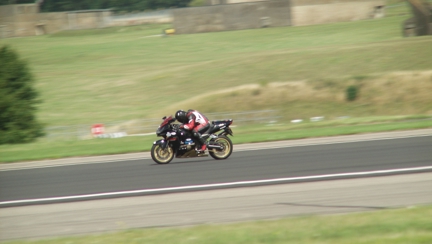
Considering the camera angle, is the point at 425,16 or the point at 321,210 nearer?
the point at 321,210

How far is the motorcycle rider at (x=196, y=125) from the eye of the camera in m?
16.2

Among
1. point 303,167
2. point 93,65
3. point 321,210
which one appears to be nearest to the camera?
point 321,210

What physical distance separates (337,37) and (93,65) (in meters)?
23.5

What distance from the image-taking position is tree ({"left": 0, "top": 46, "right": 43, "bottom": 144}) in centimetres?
2781

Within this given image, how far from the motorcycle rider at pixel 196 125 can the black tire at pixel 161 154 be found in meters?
0.80

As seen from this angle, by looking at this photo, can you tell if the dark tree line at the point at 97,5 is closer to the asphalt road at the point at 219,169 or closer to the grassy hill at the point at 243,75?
the grassy hill at the point at 243,75

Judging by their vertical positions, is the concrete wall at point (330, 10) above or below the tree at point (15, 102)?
below

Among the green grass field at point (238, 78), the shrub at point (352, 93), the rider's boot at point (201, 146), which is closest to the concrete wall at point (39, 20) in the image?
the green grass field at point (238, 78)

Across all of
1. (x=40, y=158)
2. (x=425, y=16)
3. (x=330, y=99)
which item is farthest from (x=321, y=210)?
(x=425, y=16)

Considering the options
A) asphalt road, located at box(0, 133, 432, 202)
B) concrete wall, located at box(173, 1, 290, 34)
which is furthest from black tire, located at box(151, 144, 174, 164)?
concrete wall, located at box(173, 1, 290, 34)

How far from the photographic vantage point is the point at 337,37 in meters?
58.5

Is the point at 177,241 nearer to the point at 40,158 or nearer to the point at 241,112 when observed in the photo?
the point at 40,158

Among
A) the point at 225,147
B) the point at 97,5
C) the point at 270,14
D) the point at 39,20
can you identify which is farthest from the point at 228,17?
the point at 225,147

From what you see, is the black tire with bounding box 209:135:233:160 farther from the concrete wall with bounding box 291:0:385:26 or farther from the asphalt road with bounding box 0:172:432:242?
the concrete wall with bounding box 291:0:385:26
